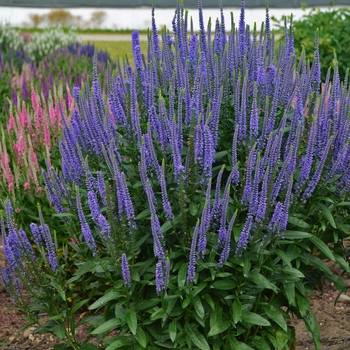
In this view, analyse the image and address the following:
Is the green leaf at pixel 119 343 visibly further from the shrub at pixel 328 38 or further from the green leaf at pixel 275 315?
the shrub at pixel 328 38

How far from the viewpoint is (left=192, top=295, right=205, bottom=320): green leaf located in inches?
126

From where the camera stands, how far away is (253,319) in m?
3.35

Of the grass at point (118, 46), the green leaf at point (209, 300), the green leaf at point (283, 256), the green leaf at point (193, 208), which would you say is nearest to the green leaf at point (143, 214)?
the green leaf at point (193, 208)

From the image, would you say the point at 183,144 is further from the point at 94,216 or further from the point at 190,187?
the point at 94,216

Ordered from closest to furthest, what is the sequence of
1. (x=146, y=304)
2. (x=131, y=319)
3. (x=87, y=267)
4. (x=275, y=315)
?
(x=131, y=319)
(x=146, y=304)
(x=275, y=315)
(x=87, y=267)

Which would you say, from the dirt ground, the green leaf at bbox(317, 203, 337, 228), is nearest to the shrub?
the dirt ground

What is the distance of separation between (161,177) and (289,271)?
0.95 m

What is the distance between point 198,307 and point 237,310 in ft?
0.73

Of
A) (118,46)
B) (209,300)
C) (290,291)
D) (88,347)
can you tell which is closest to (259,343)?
(290,291)

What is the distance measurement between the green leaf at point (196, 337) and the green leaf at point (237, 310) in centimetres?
23

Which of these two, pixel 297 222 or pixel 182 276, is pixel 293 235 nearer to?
pixel 297 222

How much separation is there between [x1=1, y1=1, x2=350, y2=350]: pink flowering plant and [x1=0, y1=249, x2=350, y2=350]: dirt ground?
75 cm


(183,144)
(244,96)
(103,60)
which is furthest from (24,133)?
(103,60)

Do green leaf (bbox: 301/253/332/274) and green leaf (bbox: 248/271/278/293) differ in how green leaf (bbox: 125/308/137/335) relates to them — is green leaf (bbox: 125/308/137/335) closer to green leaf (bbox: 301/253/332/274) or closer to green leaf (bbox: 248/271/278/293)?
green leaf (bbox: 248/271/278/293)
